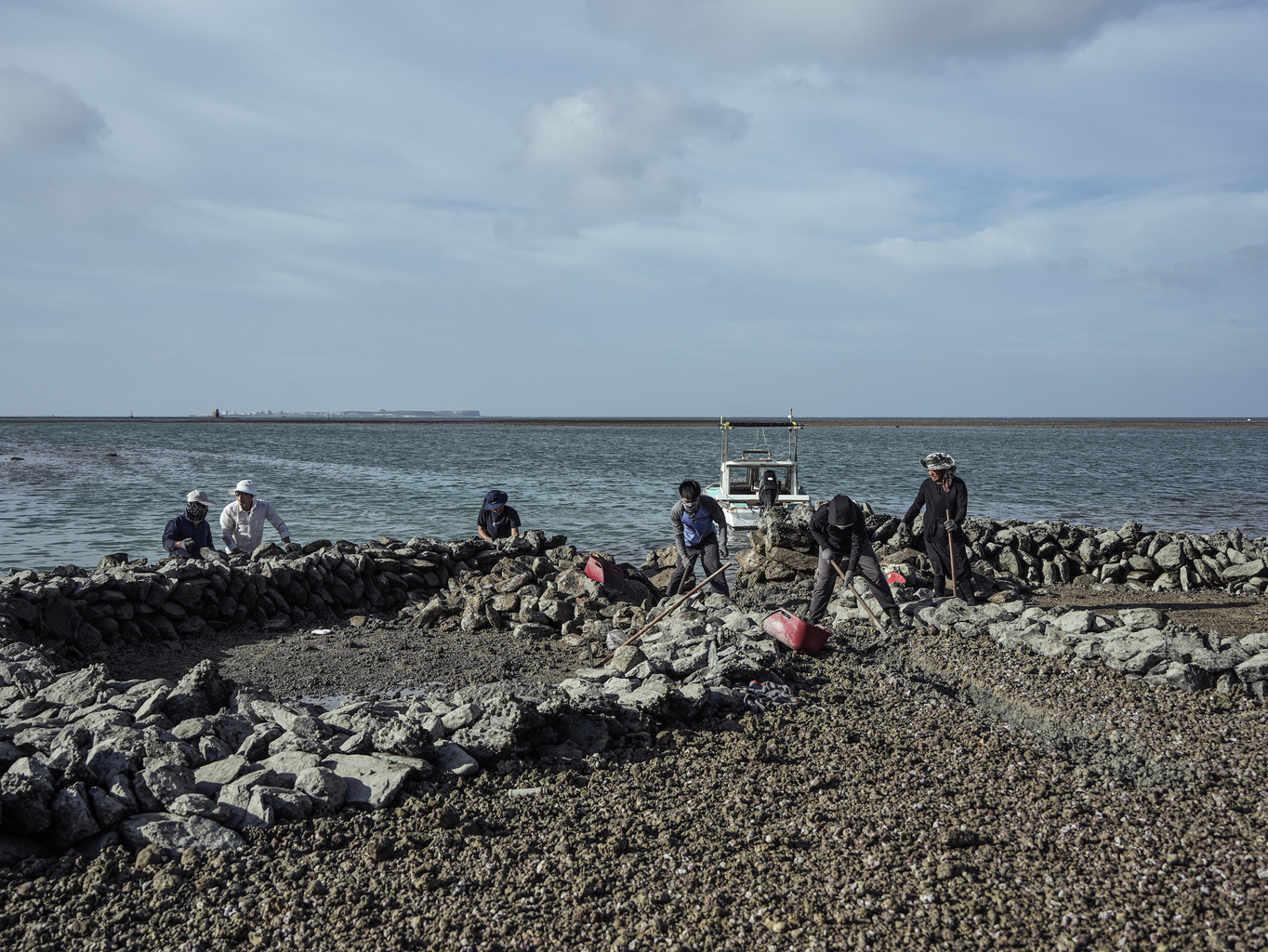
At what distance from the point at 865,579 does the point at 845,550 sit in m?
0.40

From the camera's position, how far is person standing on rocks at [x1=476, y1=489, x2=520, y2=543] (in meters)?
13.4

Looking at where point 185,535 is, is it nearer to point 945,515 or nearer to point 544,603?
point 544,603

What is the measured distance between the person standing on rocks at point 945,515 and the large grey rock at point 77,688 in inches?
325

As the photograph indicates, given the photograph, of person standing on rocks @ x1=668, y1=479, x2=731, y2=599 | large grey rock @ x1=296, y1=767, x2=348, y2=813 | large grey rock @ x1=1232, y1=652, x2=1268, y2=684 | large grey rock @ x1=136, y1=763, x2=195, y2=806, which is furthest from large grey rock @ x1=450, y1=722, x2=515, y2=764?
large grey rock @ x1=1232, y1=652, x2=1268, y2=684

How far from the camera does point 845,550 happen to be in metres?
9.34

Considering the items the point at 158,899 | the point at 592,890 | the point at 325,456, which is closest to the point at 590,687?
the point at 592,890

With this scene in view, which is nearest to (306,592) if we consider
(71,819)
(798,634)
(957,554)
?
(798,634)

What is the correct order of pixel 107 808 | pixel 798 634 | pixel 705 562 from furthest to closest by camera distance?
pixel 705 562
pixel 798 634
pixel 107 808

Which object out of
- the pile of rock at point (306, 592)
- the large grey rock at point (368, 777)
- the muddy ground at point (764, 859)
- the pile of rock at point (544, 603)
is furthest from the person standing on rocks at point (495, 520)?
the large grey rock at point (368, 777)

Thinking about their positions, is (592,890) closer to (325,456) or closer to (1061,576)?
(1061,576)

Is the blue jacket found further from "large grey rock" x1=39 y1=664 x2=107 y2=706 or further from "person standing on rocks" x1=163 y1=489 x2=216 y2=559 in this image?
"large grey rock" x1=39 y1=664 x2=107 y2=706

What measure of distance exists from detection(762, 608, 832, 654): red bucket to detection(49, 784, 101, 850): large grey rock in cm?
557

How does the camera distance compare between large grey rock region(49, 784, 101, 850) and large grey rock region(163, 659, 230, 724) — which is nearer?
large grey rock region(49, 784, 101, 850)

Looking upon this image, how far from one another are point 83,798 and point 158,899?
2.82 feet
